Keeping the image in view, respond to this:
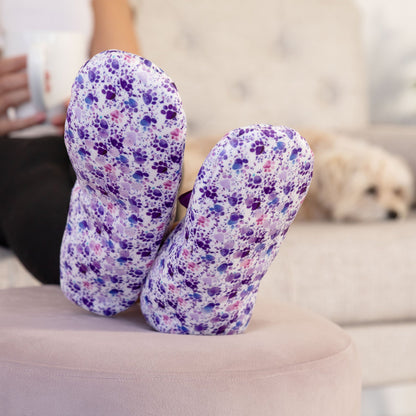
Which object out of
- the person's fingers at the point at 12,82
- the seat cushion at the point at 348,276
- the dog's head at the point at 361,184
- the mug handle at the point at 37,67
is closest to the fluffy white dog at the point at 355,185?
the dog's head at the point at 361,184

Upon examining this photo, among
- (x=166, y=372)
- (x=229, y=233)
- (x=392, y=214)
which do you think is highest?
(x=229, y=233)

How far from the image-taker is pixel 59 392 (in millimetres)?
614

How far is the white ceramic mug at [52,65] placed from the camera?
102 centimetres

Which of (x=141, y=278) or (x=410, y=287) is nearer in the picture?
(x=141, y=278)

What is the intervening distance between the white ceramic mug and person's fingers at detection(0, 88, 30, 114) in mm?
116

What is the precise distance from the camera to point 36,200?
3.17 feet

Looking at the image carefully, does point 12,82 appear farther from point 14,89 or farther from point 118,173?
point 118,173

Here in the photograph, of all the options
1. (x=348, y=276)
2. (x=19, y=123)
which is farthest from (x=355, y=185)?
(x=19, y=123)

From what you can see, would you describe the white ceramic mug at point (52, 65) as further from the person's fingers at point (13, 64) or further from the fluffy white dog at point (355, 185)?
the fluffy white dog at point (355, 185)

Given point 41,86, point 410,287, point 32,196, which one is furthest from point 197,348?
point 410,287

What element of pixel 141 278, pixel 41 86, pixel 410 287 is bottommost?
pixel 410 287

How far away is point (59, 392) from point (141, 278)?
0.57 feet

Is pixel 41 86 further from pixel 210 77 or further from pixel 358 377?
pixel 210 77

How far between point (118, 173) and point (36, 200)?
0.33 metres
